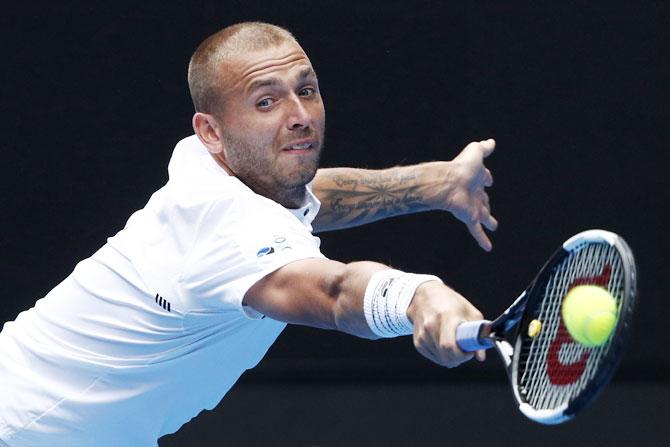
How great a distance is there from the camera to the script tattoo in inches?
163

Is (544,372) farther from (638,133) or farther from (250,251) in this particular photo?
(638,133)

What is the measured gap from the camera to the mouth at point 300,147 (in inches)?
131

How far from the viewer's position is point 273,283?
2797mm

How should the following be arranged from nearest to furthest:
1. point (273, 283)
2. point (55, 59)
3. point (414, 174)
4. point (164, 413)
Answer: point (273, 283), point (164, 413), point (414, 174), point (55, 59)

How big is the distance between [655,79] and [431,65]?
86 cm

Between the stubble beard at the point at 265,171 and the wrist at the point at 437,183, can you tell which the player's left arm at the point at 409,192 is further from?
the stubble beard at the point at 265,171

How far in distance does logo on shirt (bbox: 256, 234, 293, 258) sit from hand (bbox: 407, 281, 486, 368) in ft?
1.33

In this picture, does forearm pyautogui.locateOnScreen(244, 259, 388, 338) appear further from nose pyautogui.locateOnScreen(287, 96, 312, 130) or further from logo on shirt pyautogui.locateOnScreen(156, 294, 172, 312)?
nose pyautogui.locateOnScreen(287, 96, 312, 130)

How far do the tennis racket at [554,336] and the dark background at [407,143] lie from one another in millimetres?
2532

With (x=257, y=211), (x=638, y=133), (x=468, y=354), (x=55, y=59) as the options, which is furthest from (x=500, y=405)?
(x=468, y=354)

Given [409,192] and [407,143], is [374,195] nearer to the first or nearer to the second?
[409,192]

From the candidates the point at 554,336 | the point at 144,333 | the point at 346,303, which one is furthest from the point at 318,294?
the point at 144,333

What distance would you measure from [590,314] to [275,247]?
0.71 metres

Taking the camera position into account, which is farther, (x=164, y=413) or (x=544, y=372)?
(x=164, y=413)
